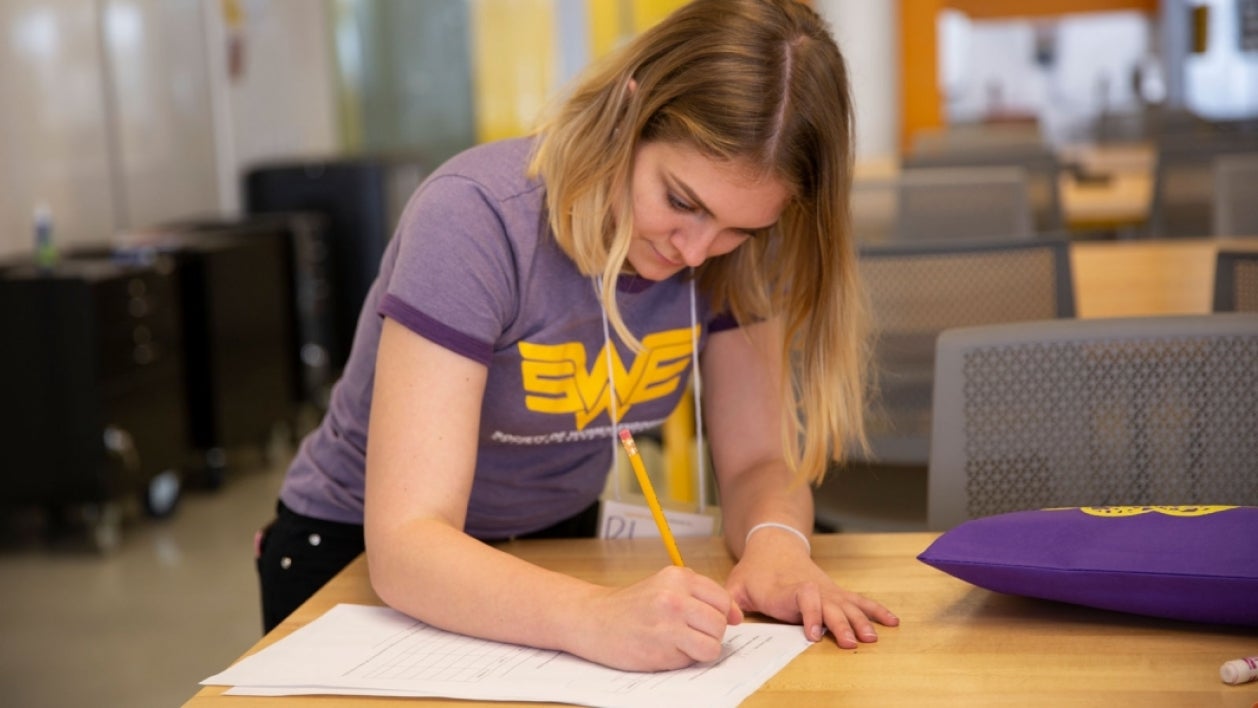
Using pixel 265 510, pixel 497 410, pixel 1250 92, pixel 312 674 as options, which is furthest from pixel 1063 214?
pixel 1250 92

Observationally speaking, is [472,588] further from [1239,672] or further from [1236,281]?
[1236,281]

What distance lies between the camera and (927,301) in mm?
2291

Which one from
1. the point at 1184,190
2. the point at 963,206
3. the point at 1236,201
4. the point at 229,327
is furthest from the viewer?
the point at 229,327

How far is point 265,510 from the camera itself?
15.0ft

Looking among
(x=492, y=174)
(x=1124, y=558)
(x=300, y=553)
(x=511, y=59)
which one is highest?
(x=511, y=59)

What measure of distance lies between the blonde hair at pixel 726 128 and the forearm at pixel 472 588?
295 millimetres

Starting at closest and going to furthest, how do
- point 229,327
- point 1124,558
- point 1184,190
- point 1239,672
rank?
point 1239,672, point 1124,558, point 1184,190, point 229,327

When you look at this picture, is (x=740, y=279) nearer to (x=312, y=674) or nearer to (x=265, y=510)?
(x=312, y=674)

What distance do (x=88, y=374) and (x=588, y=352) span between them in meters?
3.02

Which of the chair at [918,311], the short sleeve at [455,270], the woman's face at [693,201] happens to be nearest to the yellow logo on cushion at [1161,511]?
the woman's face at [693,201]

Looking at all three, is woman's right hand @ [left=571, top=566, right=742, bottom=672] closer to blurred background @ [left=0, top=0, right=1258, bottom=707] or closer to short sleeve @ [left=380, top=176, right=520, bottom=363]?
short sleeve @ [left=380, top=176, right=520, bottom=363]

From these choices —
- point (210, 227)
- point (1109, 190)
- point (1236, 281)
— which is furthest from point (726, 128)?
point (210, 227)

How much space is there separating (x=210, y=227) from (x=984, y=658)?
4972 mm

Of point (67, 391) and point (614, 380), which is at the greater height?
point (614, 380)
